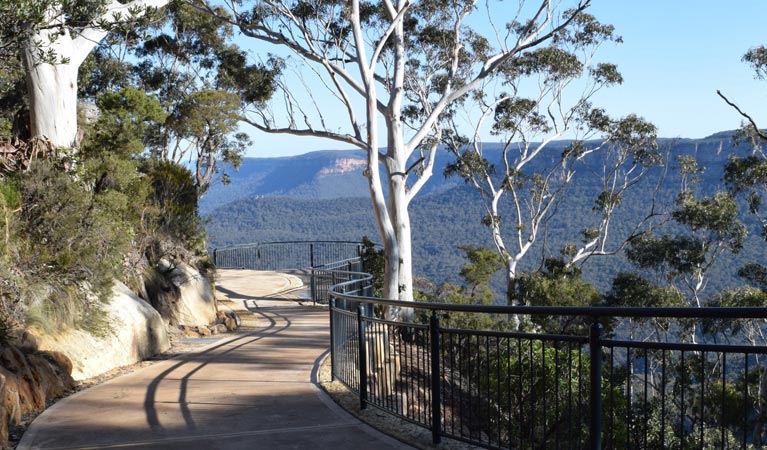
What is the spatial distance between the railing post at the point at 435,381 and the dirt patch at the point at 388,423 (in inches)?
4.5

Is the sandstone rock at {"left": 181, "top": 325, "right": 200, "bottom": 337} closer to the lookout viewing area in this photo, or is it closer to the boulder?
the lookout viewing area

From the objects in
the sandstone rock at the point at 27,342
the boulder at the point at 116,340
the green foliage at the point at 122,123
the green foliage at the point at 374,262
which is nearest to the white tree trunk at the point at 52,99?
the green foliage at the point at 122,123

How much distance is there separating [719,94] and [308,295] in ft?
41.4

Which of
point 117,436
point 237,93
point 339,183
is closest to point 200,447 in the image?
point 117,436

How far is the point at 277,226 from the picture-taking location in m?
121

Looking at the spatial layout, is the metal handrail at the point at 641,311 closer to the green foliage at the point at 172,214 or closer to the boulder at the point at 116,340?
the boulder at the point at 116,340

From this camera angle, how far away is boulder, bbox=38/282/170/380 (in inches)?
351

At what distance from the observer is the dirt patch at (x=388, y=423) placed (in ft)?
18.8

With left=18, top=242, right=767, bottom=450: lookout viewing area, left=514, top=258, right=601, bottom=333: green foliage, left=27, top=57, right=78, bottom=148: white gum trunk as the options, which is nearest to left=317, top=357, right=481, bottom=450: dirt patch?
left=18, top=242, right=767, bottom=450: lookout viewing area

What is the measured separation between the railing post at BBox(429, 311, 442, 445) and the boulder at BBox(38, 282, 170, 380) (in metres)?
4.72

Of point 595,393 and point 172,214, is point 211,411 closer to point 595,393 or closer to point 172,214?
point 595,393

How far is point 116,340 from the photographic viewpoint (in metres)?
10.0

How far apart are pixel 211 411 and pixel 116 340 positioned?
350cm

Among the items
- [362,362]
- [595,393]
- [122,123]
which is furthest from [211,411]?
[122,123]
